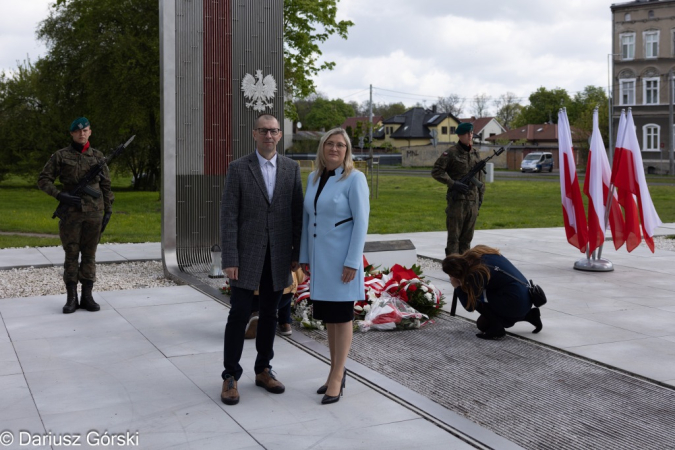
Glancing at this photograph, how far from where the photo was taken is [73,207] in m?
7.89

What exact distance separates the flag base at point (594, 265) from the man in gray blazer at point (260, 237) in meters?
7.06

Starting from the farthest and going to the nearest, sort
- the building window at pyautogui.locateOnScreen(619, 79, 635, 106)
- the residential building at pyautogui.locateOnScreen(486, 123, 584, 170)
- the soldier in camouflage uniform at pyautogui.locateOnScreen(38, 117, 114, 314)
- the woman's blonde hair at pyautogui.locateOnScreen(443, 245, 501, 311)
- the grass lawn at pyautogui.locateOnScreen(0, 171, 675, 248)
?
the residential building at pyautogui.locateOnScreen(486, 123, 584, 170), the building window at pyautogui.locateOnScreen(619, 79, 635, 106), the grass lawn at pyautogui.locateOnScreen(0, 171, 675, 248), the soldier in camouflage uniform at pyautogui.locateOnScreen(38, 117, 114, 314), the woman's blonde hair at pyautogui.locateOnScreen(443, 245, 501, 311)

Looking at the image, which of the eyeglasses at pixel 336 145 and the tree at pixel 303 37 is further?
the tree at pixel 303 37

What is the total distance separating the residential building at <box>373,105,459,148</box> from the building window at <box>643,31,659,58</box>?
144ft

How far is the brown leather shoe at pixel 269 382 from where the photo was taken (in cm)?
527

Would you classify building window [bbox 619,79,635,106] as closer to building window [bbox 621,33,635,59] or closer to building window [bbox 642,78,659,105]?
building window [bbox 642,78,659,105]

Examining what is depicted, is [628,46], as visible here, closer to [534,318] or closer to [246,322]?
[534,318]

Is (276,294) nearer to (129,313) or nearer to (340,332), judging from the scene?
(340,332)

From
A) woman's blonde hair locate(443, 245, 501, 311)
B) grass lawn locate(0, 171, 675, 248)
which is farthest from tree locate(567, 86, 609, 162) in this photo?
woman's blonde hair locate(443, 245, 501, 311)

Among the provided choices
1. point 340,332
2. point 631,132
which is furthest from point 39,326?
point 631,132

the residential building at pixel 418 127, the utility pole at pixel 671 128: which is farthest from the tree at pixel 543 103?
the utility pole at pixel 671 128

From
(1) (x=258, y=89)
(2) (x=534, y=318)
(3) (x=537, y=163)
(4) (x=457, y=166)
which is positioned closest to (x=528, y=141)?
(3) (x=537, y=163)

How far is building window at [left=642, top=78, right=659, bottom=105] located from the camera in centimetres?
5897

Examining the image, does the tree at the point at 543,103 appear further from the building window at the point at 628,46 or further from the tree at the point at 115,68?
the tree at the point at 115,68
